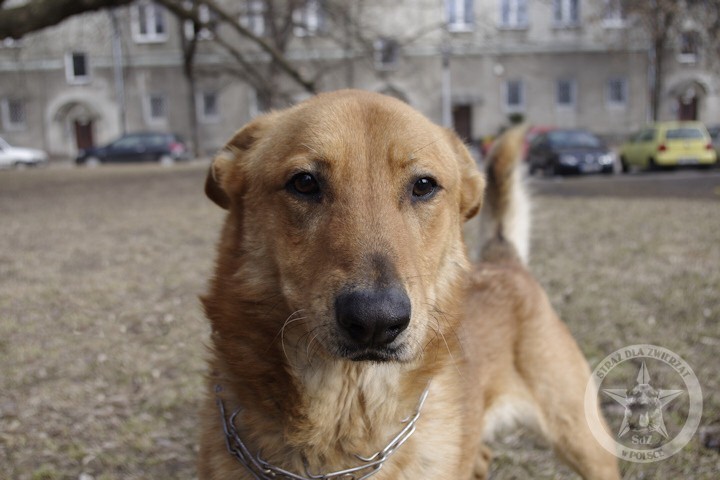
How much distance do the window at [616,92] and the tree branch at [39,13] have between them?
3467 cm

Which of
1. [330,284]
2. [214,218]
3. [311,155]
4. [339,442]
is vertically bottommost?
[214,218]

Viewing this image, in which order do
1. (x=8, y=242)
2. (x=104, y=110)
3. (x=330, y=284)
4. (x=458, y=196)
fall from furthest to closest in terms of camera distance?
(x=104, y=110) < (x=8, y=242) < (x=458, y=196) < (x=330, y=284)

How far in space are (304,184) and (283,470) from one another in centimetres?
103

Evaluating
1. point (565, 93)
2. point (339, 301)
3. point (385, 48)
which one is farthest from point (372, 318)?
point (565, 93)

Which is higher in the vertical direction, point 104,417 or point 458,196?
point 458,196

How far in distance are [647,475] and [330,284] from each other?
2451mm

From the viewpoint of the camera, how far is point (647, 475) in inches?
134

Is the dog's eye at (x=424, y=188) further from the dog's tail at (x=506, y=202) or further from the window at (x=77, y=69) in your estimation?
the window at (x=77, y=69)

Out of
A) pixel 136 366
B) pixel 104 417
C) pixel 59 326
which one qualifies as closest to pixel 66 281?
pixel 59 326

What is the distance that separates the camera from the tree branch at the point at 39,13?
41.0 feet

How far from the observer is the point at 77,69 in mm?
41219

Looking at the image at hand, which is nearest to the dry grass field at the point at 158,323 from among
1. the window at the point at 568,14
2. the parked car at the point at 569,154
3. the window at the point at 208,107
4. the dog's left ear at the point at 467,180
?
the dog's left ear at the point at 467,180

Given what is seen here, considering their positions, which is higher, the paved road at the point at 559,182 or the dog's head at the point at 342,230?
the dog's head at the point at 342,230

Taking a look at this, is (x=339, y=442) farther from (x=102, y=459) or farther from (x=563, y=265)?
(x=563, y=265)
